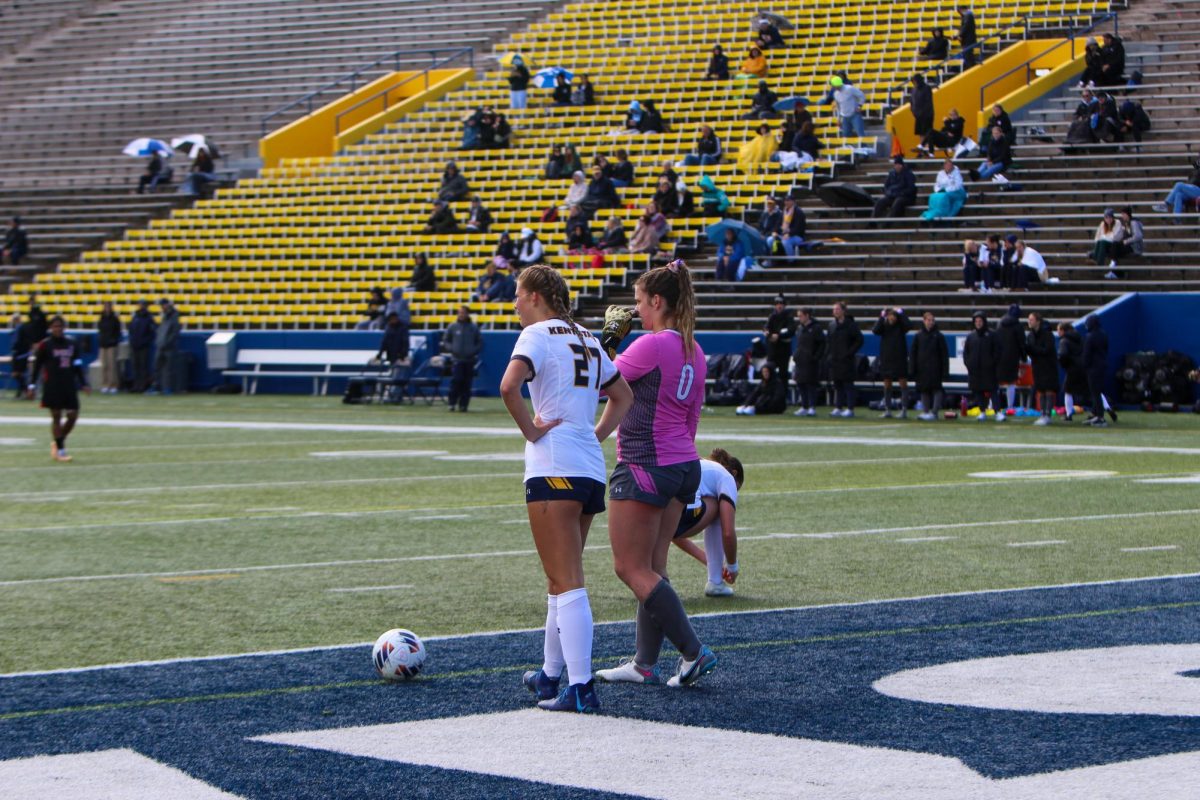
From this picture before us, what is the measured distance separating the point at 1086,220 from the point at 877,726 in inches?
998

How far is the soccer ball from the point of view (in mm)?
7016

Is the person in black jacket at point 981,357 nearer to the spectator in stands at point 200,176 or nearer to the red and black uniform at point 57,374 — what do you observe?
the red and black uniform at point 57,374

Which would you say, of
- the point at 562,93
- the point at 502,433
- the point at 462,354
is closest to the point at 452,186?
the point at 562,93

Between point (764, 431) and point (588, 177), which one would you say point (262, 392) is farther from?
point (764, 431)

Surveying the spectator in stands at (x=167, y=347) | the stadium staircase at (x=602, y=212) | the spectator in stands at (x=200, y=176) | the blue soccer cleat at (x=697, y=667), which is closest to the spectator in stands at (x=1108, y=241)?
the stadium staircase at (x=602, y=212)

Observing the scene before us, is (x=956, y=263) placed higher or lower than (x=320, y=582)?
higher

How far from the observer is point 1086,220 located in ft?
98.8

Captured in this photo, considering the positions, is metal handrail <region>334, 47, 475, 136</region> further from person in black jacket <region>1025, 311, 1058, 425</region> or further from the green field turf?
person in black jacket <region>1025, 311, 1058, 425</region>

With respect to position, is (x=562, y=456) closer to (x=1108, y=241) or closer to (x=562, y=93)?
(x=1108, y=241)

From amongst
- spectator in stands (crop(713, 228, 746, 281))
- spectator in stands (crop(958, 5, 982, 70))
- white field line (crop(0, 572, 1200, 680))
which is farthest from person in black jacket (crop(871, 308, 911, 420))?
white field line (crop(0, 572, 1200, 680))

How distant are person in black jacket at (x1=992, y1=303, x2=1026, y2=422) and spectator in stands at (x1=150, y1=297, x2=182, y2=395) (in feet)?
56.5

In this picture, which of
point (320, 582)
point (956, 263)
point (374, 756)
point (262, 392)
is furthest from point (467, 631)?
point (262, 392)

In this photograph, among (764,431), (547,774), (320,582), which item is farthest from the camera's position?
(764,431)

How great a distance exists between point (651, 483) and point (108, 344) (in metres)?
30.8
